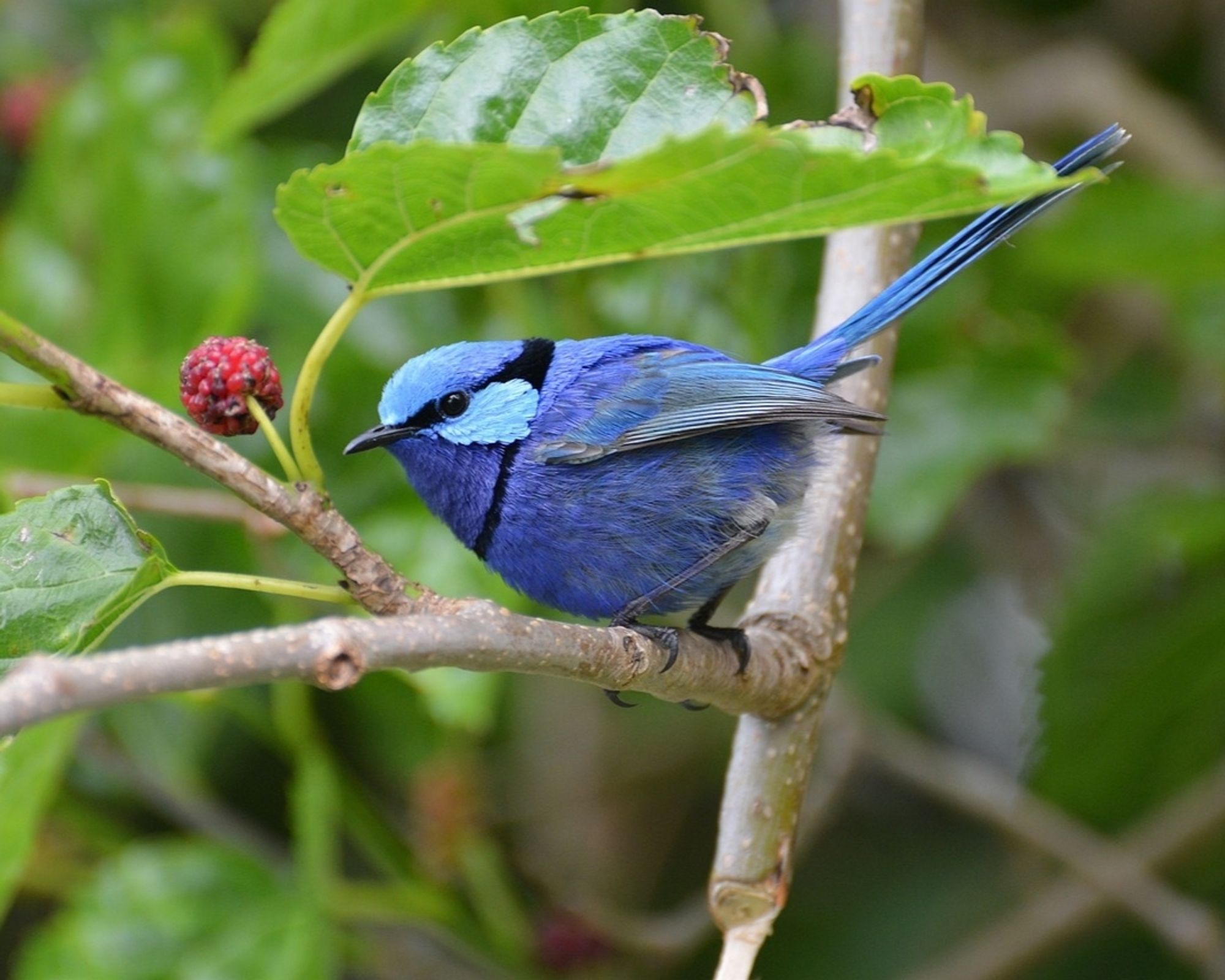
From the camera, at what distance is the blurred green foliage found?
135 inches

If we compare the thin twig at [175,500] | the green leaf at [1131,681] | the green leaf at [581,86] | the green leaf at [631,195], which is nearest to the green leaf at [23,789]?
the thin twig at [175,500]

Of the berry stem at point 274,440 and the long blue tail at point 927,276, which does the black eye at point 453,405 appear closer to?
the long blue tail at point 927,276

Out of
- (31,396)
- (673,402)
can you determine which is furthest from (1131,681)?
(31,396)

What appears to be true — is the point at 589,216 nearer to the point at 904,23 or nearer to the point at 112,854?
the point at 904,23

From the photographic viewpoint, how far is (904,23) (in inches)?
98.1

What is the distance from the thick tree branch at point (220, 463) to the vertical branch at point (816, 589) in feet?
2.26

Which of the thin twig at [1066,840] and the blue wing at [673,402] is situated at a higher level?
the blue wing at [673,402]

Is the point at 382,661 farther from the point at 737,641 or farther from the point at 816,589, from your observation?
the point at 816,589

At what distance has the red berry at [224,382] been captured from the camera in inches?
67.4

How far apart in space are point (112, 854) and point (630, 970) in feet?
4.91

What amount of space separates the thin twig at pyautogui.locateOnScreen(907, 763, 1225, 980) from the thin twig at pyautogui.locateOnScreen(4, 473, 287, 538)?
7.64 ft

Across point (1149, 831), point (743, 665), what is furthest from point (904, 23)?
point (1149, 831)

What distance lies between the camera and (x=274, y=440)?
1.64m

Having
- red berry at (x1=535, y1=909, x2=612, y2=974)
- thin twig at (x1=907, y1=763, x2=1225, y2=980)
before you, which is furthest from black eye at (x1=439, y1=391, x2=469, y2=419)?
thin twig at (x1=907, y1=763, x2=1225, y2=980)
